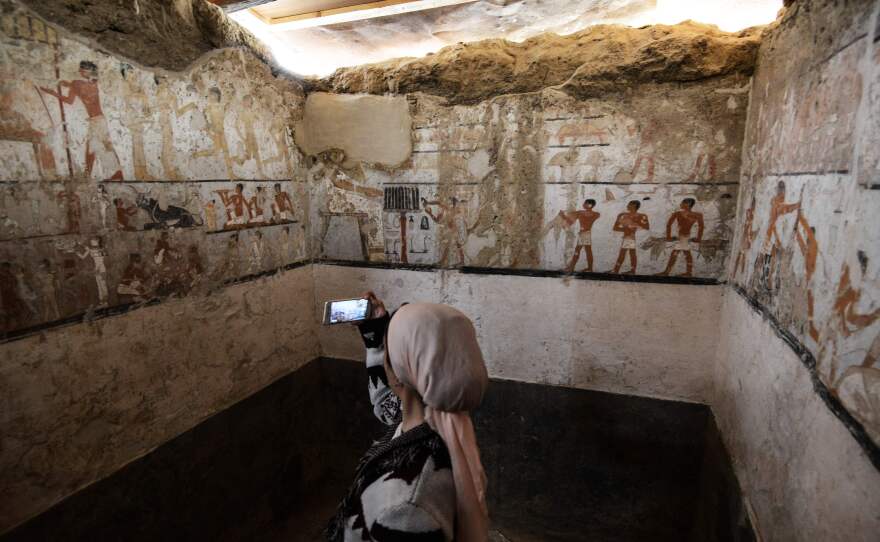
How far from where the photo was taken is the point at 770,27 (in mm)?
2094

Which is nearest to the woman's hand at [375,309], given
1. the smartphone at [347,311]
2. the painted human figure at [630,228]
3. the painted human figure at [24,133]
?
the smartphone at [347,311]

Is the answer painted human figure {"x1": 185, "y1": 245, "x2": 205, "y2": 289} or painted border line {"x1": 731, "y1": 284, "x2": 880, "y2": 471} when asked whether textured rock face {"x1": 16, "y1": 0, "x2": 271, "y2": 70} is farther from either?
painted border line {"x1": 731, "y1": 284, "x2": 880, "y2": 471}

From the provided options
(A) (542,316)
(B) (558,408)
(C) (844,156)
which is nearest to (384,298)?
(A) (542,316)

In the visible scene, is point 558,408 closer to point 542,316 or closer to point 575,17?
point 542,316

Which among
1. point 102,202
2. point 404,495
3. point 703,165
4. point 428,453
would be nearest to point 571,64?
point 703,165

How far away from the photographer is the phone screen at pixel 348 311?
1914 mm

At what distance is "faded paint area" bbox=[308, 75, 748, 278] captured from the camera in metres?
2.52

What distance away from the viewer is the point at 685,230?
8.52 ft

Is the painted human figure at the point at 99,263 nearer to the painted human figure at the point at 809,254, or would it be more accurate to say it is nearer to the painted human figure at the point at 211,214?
the painted human figure at the point at 211,214

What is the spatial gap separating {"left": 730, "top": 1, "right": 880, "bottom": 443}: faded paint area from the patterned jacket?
3.36ft

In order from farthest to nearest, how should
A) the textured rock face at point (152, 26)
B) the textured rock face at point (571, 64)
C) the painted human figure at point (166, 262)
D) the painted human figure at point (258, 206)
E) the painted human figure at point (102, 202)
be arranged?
the painted human figure at point (258, 206)
the textured rock face at point (571, 64)
the painted human figure at point (166, 262)
the painted human figure at point (102, 202)
the textured rock face at point (152, 26)

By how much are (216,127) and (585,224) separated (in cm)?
249

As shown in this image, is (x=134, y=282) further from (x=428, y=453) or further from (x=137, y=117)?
(x=428, y=453)

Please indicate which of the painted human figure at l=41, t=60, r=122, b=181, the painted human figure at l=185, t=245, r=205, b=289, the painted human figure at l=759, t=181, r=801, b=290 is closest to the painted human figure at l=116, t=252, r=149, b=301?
the painted human figure at l=185, t=245, r=205, b=289
